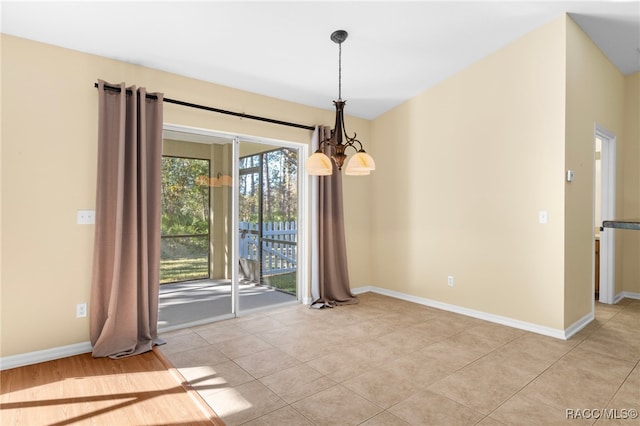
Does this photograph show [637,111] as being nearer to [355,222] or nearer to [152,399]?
[355,222]

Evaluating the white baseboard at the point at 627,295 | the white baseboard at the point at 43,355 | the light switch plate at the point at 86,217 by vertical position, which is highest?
the light switch plate at the point at 86,217

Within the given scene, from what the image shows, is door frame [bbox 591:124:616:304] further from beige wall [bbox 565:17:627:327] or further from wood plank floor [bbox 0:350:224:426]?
wood plank floor [bbox 0:350:224:426]

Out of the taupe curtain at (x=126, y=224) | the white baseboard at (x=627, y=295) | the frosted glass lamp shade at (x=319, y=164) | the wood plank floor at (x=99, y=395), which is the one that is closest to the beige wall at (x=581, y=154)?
the white baseboard at (x=627, y=295)

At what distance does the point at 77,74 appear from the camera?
10.2 feet

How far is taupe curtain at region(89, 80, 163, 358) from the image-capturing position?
3092 millimetres

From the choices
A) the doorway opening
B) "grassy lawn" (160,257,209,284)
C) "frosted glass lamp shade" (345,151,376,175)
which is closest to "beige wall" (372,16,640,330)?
the doorway opening

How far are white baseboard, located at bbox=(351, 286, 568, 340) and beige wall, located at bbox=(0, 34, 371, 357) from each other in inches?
137

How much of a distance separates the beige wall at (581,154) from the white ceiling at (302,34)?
0.25 metres

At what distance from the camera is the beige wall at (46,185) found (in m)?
2.82

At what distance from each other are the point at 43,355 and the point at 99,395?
3.07 feet

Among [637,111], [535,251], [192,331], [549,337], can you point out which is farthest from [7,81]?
[637,111]

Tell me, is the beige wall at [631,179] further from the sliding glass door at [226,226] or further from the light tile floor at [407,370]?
the sliding glass door at [226,226]

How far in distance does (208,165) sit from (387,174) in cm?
255

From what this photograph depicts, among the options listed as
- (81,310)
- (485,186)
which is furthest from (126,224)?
(485,186)
